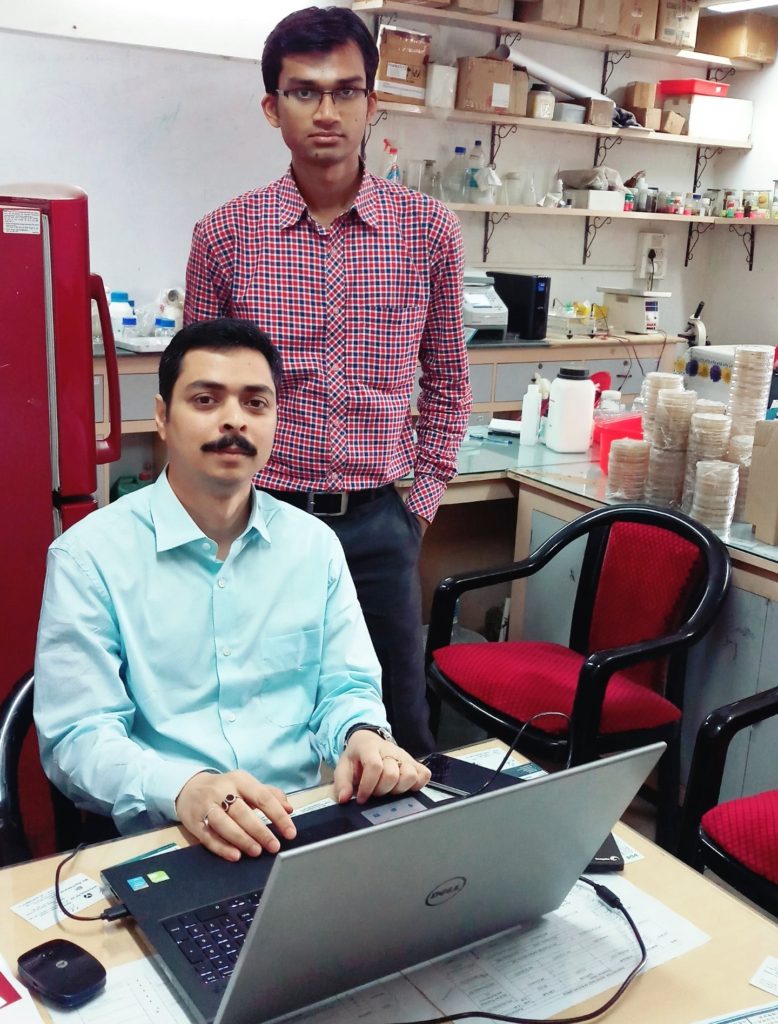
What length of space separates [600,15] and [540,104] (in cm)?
→ 54

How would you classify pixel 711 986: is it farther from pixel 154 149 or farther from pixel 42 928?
pixel 154 149

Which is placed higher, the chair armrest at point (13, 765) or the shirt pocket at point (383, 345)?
the shirt pocket at point (383, 345)

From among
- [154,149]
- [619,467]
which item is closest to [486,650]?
[619,467]

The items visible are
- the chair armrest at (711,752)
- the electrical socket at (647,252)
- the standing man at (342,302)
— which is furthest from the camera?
the electrical socket at (647,252)

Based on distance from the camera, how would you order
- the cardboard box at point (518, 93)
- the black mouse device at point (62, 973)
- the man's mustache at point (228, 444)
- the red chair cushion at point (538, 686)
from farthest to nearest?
the cardboard box at point (518, 93) → the red chair cushion at point (538, 686) → the man's mustache at point (228, 444) → the black mouse device at point (62, 973)

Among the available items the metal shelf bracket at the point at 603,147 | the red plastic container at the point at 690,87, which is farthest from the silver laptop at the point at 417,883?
the red plastic container at the point at 690,87

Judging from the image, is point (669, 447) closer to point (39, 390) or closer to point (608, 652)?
point (608, 652)

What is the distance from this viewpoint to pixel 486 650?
249 centimetres

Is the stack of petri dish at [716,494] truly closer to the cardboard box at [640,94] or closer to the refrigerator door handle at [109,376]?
the refrigerator door handle at [109,376]

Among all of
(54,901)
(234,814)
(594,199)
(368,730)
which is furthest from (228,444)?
(594,199)

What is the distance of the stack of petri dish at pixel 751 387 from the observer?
2.63 m

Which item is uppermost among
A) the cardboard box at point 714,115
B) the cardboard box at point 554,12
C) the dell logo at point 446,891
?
the cardboard box at point 554,12

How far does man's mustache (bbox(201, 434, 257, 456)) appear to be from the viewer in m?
1.45

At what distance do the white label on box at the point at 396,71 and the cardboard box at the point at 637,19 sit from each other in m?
1.27
